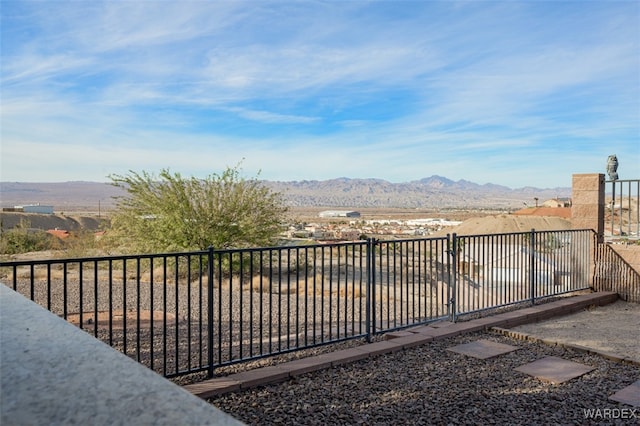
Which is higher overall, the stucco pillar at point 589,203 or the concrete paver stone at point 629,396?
the stucco pillar at point 589,203

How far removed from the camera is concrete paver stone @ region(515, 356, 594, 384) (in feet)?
15.4

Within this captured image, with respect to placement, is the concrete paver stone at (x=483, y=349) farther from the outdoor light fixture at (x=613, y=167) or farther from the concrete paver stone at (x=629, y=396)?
the outdoor light fixture at (x=613, y=167)

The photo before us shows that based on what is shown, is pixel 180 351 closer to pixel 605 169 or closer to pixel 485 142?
pixel 605 169

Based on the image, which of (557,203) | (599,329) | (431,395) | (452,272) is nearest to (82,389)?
(431,395)

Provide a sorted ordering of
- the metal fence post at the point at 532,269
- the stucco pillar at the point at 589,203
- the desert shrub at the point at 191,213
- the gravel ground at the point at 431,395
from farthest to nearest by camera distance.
Result: the desert shrub at the point at 191,213 → the stucco pillar at the point at 589,203 → the metal fence post at the point at 532,269 → the gravel ground at the point at 431,395

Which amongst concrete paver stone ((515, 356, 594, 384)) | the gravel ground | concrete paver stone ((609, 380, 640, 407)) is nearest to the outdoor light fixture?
the gravel ground

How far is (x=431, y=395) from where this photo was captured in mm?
4199

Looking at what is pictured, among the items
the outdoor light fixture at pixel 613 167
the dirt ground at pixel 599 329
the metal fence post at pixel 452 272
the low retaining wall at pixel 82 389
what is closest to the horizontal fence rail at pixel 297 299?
the metal fence post at pixel 452 272

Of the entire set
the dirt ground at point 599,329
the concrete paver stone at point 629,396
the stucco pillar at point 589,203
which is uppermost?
the stucco pillar at point 589,203

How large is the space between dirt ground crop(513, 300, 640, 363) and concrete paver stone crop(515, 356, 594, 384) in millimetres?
741

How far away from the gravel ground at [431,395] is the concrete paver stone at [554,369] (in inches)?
2.9

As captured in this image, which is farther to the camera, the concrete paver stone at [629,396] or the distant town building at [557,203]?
the distant town building at [557,203]

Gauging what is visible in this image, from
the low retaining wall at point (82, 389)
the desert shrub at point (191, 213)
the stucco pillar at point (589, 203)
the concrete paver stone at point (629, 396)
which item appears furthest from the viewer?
the desert shrub at point (191, 213)

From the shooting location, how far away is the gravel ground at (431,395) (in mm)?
3758
